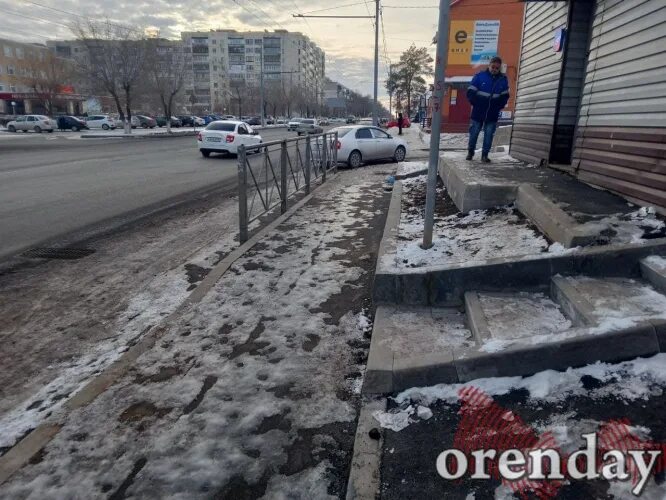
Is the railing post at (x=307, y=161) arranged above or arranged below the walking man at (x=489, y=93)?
below

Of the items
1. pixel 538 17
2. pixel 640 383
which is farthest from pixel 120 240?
pixel 538 17

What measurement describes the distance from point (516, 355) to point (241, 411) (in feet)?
5.46

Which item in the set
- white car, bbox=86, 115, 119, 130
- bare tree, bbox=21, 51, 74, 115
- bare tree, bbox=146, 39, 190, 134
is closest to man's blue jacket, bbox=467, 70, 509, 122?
bare tree, bbox=146, 39, 190, 134

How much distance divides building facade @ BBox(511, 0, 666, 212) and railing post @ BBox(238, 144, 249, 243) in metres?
4.62

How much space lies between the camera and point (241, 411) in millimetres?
2695

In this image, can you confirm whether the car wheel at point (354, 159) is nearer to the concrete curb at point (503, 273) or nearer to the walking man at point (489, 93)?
the walking man at point (489, 93)

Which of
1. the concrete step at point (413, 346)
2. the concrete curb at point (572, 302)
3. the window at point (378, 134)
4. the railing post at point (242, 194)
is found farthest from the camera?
the window at point (378, 134)

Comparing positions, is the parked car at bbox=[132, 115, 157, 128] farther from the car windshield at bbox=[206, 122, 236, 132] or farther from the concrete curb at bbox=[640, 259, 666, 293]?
the concrete curb at bbox=[640, 259, 666, 293]

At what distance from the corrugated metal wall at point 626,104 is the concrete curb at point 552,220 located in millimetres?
1017

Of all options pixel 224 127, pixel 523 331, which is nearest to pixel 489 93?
pixel 523 331

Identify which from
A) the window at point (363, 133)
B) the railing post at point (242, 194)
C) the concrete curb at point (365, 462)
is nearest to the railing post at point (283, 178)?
the railing post at point (242, 194)

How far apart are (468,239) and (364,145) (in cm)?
1138

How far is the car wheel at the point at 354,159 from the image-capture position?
605 inches

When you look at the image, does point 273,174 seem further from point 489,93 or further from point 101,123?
point 101,123
